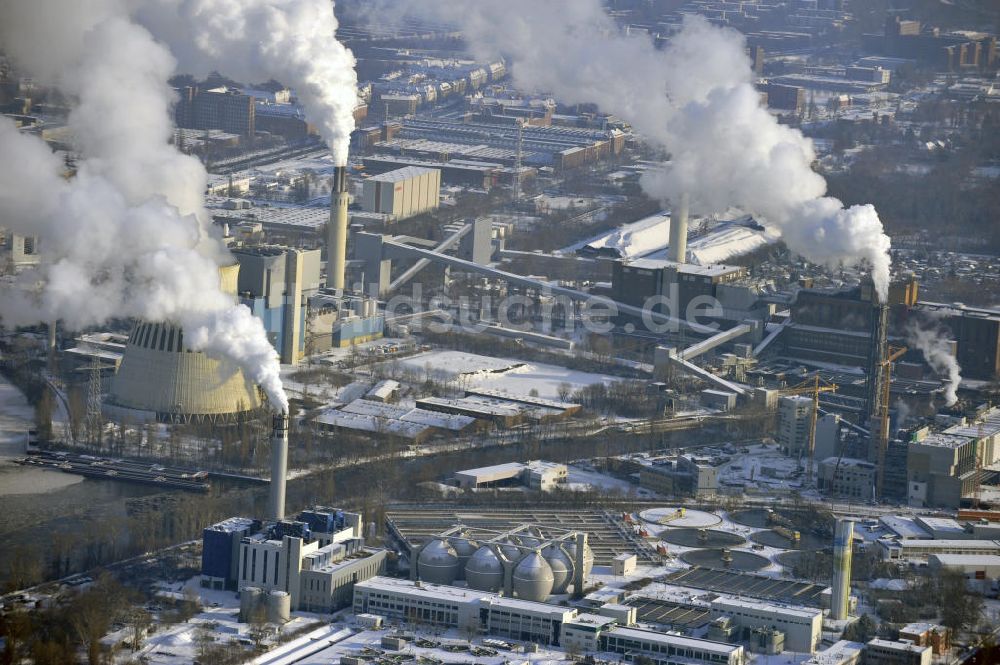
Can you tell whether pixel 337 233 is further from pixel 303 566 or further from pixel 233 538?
pixel 303 566

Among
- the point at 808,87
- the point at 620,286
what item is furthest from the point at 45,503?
the point at 808,87

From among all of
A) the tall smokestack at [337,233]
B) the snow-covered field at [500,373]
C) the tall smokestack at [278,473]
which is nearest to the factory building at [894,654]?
the tall smokestack at [278,473]

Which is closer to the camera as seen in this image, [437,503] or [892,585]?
[892,585]

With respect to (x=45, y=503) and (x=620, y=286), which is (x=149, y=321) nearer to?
(x=45, y=503)

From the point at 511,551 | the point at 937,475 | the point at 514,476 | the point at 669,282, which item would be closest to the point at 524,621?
the point at 511,551

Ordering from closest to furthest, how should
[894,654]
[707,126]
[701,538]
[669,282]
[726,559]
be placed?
1. [894,654]
2. [726,559]
3. [701,538]
4. [707,126]
5. [669,282]

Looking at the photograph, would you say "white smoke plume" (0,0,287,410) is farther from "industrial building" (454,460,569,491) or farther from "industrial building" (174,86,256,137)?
"industrial building" (174,86,256,137)
